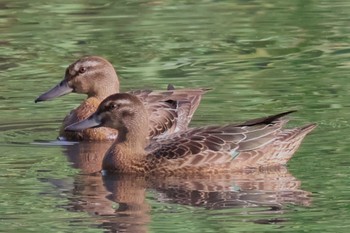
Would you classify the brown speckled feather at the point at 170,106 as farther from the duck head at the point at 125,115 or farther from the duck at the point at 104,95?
the duck head at the point at 125,115

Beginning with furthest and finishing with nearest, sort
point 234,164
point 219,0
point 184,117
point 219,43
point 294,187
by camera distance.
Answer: point 219,0
point 219,43
point 184,117
point 234,164
point 294,187

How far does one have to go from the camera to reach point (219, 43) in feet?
64.4

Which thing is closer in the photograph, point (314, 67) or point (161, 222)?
point (161, 222)

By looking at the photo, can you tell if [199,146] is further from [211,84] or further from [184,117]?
[211,84]

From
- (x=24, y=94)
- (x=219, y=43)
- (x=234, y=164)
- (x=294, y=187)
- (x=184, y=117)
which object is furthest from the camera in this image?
(x=219, y=43)

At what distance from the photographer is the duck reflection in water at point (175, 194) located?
1149 cm

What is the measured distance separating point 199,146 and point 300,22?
25.7 feet

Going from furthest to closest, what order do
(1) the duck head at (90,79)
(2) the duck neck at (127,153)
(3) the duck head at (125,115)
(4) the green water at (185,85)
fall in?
(1) the duck head at (90,79)
(3) the duck head at (125,115)
(2) the duck neck at (127,153)
(4) the green water at (185,85)

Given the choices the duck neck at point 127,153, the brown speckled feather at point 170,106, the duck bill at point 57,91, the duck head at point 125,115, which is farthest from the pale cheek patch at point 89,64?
the duck neck at point 127,153

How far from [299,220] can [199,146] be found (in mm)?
2385

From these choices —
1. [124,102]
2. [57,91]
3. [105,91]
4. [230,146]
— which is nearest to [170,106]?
[105,91]

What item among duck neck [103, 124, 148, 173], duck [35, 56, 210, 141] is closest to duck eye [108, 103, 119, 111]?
duck neck [103, 124, 148, 173]

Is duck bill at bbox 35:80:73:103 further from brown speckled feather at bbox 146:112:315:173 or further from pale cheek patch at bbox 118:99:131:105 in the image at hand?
brown speckled feather at bbox 146:112:315:173

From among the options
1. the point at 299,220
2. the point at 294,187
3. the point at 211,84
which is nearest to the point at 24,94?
the point at 211,84
